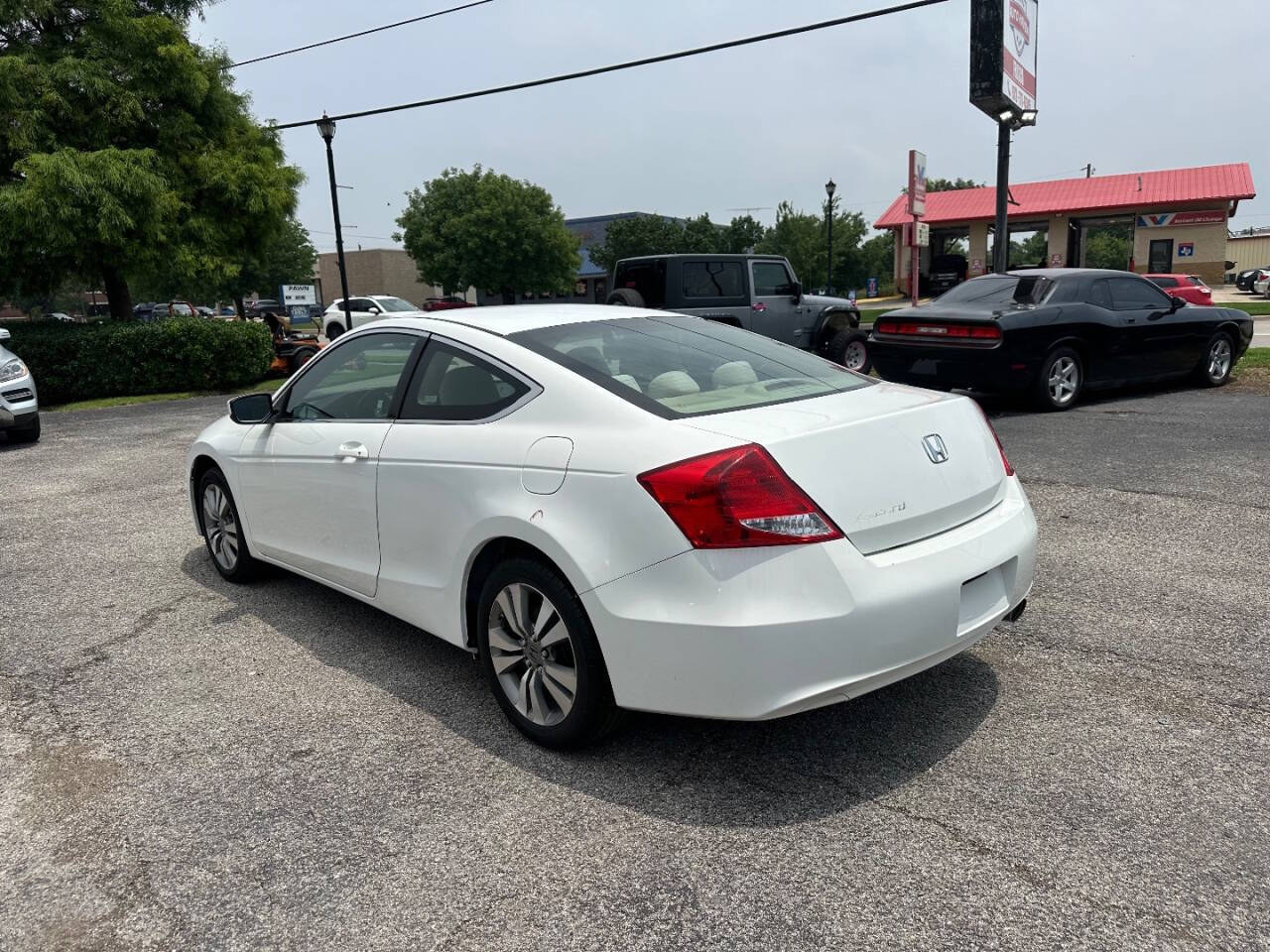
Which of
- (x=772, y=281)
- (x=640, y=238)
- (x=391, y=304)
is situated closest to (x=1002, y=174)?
(x=772, y=281)

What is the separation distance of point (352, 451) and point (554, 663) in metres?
1.40

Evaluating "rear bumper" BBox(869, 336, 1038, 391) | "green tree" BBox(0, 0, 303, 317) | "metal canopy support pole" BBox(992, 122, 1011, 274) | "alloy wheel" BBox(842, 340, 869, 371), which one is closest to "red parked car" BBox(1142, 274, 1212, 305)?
"metal canopy support pole" BBox(992, 122, 1011, 274)

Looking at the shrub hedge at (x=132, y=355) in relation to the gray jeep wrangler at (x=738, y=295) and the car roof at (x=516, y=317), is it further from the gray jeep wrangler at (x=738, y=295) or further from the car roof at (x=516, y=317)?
the car roof at (x=516, y=317)

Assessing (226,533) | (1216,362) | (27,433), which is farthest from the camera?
(1216,362)

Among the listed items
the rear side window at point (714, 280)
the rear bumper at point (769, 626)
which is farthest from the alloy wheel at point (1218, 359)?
the rear bumper at point (769, 626)

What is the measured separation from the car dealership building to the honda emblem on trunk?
42772mm

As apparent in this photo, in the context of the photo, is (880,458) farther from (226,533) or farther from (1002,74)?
(1002,74)

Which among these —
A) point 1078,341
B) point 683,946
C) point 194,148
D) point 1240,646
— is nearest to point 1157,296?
point 1078,341

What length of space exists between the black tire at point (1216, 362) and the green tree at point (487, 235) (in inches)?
1854

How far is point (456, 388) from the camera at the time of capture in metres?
3.63

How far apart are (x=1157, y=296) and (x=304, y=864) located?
450 inches

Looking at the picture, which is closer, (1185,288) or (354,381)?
(354,381)

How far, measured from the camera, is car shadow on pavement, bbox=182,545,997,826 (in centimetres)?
290

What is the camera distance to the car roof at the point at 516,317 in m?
3.73
